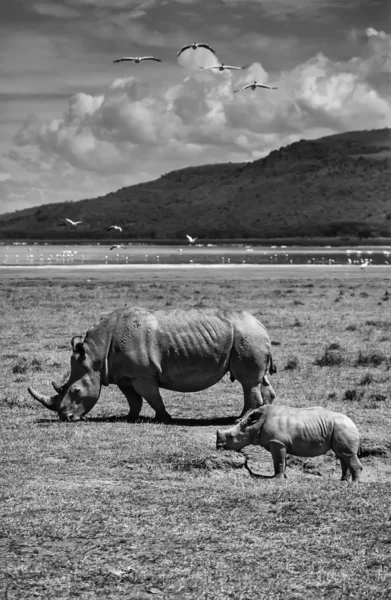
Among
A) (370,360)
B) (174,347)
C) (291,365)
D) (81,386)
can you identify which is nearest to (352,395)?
(291,365)

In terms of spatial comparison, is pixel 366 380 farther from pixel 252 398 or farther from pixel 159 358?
pixel 159 358

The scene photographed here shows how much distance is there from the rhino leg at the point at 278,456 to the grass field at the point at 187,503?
0.62ft

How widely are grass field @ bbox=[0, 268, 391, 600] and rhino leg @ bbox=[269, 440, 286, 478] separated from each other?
0.62 ft

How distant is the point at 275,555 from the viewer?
7.75 metres

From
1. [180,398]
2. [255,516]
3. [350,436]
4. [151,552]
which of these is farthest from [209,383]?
[151,552]

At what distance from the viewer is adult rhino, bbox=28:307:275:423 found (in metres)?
13.7

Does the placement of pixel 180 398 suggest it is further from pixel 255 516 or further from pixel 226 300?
pixel 226 300

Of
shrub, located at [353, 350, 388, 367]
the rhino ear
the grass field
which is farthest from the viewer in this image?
shrub, located at [353, 350, 388, 367]

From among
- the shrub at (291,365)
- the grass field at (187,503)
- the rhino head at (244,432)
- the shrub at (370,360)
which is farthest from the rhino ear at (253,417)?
the shrub at (370,360)

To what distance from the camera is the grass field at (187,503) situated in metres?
7.25

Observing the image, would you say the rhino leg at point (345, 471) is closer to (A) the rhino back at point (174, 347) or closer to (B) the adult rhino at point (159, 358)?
(B) the adult rhino at point (159, 358)

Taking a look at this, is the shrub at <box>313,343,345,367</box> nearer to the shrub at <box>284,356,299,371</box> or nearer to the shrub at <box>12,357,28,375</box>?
the shrub at <box>284,356,299,371</box>

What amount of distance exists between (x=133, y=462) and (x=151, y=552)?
3.32m

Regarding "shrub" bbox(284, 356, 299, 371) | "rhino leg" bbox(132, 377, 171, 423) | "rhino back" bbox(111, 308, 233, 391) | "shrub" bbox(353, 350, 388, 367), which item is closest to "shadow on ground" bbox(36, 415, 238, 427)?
"rhino leg" bbox(132, 377, 171, 423)
